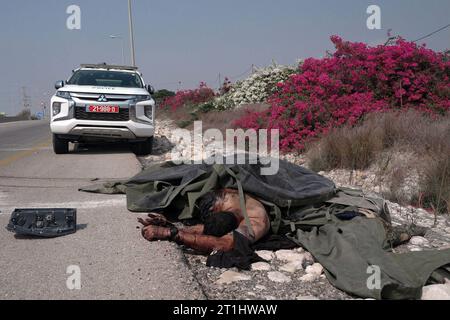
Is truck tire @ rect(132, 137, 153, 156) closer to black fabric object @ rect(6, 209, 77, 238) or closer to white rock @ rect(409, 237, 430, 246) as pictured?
black fabric object @ rect(6, 209, 77, 238)

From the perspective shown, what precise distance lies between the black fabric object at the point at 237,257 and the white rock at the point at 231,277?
0.09 meters

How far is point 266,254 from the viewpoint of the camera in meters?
3.59

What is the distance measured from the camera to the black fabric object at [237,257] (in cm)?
324

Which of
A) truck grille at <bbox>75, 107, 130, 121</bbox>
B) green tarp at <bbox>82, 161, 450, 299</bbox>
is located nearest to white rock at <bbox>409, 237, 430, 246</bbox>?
green tarp at <bbox>82, 161, 450, 299</bbox>

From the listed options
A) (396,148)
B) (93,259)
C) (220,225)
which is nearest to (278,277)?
(220,225)

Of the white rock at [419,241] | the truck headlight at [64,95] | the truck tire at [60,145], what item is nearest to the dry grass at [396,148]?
the white rock at [419,241]

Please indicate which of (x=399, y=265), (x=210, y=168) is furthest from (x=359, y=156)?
(x=399, y=265)

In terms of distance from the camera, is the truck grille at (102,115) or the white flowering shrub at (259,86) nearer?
the truck grille at (102,115)

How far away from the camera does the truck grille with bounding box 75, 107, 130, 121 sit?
907cm

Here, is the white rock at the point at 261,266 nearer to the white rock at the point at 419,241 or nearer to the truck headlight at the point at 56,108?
the white rock at the point at 419,241

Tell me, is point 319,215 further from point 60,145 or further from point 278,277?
point 60,145

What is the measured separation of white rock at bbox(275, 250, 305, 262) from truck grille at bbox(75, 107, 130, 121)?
629 centimetres

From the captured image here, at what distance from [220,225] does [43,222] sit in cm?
149
